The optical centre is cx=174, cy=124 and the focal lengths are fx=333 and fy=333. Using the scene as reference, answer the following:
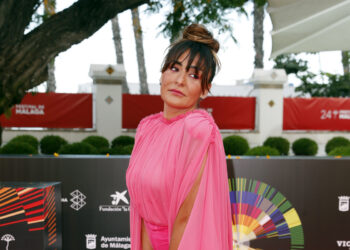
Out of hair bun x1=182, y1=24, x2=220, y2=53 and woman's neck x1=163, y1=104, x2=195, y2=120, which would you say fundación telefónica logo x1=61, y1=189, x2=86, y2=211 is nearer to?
woman's neck x1=163, y1=104, x2=195, y2=120

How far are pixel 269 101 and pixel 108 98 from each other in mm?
7359

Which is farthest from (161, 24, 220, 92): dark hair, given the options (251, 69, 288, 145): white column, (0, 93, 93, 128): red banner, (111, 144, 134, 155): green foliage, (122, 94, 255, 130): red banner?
(251, 69, 288, 145): white column

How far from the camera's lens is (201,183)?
4.37 feet

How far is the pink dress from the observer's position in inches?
52.4

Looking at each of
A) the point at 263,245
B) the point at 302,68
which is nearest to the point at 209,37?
the point at 263,245

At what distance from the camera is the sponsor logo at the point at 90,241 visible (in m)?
3.73

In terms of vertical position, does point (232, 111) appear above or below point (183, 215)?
above

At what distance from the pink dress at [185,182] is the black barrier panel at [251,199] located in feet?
7.25

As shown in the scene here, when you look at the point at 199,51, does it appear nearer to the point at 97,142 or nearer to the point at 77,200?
the point at 77,200

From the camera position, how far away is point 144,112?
47.9ft

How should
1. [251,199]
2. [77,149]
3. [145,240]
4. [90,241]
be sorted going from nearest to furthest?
1. [145,240]
2. [251,199]
3. [90,241]
4. [77,149]

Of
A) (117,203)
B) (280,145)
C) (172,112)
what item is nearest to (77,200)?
(117,203)

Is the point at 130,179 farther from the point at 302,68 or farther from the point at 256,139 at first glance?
the point at 302,68

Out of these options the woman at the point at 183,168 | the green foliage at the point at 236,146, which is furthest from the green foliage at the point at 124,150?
the green foliage at the point at 236,146
